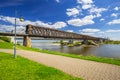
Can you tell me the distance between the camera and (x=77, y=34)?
139 metres

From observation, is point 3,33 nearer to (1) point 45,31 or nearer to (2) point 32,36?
(2) point 32,36

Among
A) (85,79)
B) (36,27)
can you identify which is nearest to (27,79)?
(85,79)

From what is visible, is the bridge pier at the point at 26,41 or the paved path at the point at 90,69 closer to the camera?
the paved path at the point at 90,69

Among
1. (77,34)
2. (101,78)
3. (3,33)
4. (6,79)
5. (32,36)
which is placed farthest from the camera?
(77,34)

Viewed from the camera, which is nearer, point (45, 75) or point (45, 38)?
point (45, 75)

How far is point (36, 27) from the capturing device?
84875 mm

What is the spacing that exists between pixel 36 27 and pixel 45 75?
76.9 metres

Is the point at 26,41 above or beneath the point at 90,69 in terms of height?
above

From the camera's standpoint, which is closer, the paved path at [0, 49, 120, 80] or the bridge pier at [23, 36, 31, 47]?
the paved path at [0, 49, 120, 80]

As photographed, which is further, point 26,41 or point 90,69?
point 26,41

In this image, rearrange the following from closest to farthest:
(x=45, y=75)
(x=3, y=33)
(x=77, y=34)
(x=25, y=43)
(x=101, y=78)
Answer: (x=101, y=78)
(x=45, y=75)
(x=3, y=33)
(x=25, y=43)
(x=77, y=34)

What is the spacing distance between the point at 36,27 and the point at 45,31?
945cm

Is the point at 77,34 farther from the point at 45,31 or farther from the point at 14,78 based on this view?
the point at 14,78

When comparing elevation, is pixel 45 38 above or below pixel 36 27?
below
